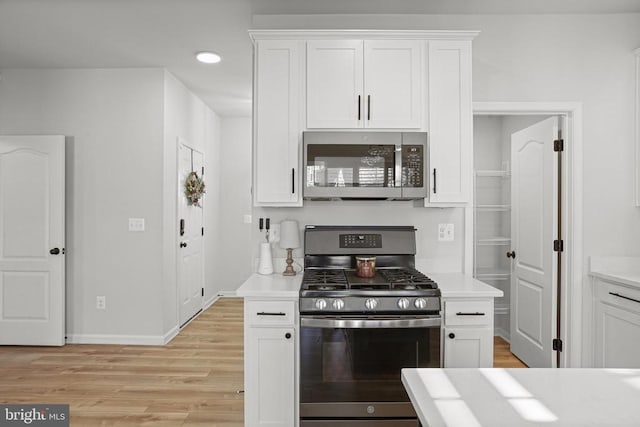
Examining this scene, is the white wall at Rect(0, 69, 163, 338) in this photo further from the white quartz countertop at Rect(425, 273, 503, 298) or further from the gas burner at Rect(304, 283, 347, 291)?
the white quartz countertop at Rect(425, 273, 503, 298)

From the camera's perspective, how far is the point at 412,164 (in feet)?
8.34

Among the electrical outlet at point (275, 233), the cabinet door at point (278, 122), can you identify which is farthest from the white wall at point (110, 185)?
the cabinet door at point (278, 122)

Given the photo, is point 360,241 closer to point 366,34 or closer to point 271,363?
point 271,363

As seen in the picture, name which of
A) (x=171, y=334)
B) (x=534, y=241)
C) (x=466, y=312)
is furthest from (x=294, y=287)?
(x=171, y=334)

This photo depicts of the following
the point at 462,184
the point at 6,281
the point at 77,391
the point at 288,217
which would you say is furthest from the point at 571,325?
the point at 6,281

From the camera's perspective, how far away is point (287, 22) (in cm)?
292

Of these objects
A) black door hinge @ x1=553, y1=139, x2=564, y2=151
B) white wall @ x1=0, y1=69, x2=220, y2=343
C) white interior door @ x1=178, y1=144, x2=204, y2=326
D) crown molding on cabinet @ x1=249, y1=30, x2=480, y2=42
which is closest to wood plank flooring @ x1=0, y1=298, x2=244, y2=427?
white wall @ x1=0, y1=69, x2=220, y2=343

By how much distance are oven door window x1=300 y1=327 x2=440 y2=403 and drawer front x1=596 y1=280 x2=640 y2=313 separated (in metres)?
1.46

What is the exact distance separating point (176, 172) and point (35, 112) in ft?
4.70

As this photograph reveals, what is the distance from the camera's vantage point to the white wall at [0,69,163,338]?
397cm

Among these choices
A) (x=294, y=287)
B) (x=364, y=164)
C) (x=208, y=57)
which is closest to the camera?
(x=294, y=287)

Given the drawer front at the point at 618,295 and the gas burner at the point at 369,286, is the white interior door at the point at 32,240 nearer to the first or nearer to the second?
the gas burner at the point at 369,286

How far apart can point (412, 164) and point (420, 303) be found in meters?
0.87

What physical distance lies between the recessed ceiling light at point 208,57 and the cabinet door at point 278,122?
1.27 metres
